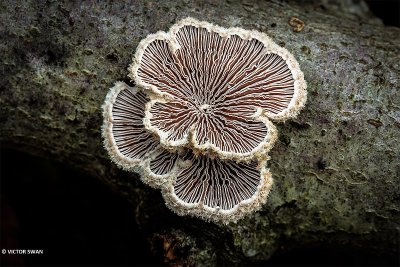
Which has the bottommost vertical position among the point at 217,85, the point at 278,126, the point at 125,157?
the point at 125,157

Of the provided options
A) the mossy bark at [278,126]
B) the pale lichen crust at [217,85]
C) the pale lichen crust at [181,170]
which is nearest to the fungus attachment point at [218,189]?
the pale lichen crust at [181,170]

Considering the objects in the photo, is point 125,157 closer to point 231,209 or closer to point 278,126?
point 231,209

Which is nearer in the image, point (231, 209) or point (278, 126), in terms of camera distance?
point (231, 209)

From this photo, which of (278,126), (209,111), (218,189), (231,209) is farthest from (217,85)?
(231,209)

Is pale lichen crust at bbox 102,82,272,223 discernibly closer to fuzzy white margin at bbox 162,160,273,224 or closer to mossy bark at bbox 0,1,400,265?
fuzzy white margin at bbox 162,160,273,224

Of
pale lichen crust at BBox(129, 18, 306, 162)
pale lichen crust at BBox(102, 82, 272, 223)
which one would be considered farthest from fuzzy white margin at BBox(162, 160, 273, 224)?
pale lichen crust at BBox(129, 18, 306, 162)

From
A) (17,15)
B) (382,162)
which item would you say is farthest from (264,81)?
(17,15)

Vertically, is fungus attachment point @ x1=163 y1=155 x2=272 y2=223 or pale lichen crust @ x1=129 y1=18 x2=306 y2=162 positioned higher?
pale lichen crust @ x1=129 y1=18 x2=306 y2=162
